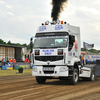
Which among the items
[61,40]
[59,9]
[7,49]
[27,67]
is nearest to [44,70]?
[61,40]

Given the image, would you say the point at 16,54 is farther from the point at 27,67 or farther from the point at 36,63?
the point at 36,63

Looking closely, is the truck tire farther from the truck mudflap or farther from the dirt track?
the truck mudflap

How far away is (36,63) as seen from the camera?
13297 mm

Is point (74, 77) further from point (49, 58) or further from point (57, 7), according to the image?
point (57, 7)

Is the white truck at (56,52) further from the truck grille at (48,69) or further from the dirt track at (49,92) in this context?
the dirt track at (49,92)

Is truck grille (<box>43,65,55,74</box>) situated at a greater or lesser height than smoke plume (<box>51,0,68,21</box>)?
lesser

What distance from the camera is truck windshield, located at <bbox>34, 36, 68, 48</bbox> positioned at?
42.6 ft

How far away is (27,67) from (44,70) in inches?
779

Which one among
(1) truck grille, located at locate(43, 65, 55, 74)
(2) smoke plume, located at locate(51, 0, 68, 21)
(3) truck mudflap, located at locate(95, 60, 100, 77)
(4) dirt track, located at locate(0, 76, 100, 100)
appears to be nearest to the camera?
(4) dirt track, located at locate(0, 76, 100, 100)

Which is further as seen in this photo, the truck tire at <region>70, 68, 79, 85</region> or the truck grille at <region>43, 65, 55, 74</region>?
the truck tire at <region>70, 68, 79, 85</region>

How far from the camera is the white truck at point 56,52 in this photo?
12.8 metres

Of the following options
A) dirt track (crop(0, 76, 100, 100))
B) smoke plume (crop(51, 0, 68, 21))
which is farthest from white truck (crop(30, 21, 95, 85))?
smoke plume (crop(51, 0, 68, 21))

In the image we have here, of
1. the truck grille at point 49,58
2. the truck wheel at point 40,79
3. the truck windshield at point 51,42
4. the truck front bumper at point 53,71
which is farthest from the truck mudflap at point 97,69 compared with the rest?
the truck grille at point 49,58

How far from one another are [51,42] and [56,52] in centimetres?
73
